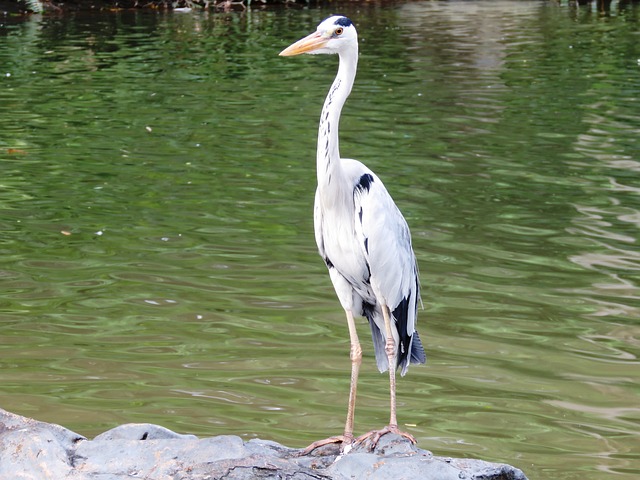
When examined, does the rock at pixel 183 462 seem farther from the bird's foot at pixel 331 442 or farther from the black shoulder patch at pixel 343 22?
the black shoulder patch at pixel 343 22

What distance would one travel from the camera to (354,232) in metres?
4.78

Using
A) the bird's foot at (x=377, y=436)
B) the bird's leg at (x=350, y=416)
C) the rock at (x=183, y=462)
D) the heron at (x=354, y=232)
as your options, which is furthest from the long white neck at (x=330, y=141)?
the rock at (x=183, y=462)

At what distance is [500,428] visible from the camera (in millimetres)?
5398

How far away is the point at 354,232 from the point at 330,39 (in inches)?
35.7

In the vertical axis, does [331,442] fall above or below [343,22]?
below

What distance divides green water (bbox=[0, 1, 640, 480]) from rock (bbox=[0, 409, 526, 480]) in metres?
1.06

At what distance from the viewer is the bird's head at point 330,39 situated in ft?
15.7

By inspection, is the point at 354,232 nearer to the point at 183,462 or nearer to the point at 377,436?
the point at 377,436

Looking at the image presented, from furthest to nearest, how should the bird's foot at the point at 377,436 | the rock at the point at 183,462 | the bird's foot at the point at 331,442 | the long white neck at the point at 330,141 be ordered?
the long white neck at the point at 330,141, the bird's foot at the point at 331,442, the bird's foot at the point at 377,436, the rock at the point at 183,462

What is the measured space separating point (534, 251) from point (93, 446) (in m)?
4.71

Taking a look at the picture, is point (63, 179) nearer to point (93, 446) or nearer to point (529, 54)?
point (93, 446)

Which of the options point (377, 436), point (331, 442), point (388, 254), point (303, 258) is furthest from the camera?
point (303, 258)

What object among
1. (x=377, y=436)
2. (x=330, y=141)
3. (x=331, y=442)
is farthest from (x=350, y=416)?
(x=330, y=141)

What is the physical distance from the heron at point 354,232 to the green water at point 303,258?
0.74m
